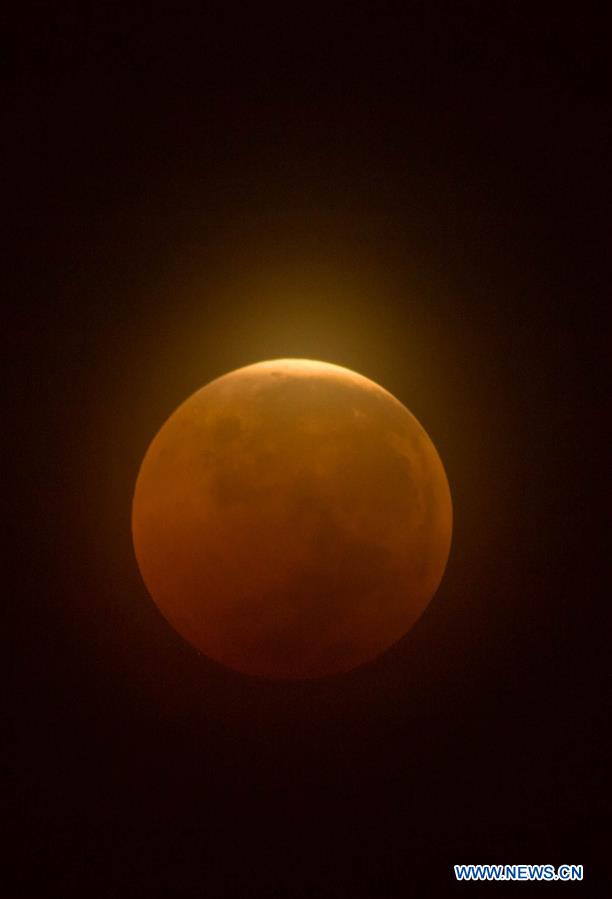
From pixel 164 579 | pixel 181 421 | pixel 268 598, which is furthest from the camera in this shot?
pixel 181 421

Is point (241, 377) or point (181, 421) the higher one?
point (241, 377)

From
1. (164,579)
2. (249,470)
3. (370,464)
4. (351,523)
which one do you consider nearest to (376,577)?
(351,523)

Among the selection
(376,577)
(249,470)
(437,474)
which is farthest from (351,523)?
(437,474)

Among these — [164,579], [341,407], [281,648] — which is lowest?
[281,648]

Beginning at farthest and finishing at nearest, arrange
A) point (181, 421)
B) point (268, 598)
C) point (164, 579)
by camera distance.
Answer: point (181, 421), point (164, 579), point (268, 598)

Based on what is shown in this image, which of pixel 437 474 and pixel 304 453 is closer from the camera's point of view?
pixel 304 453

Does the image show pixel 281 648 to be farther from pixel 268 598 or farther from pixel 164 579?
pixel 164 579
